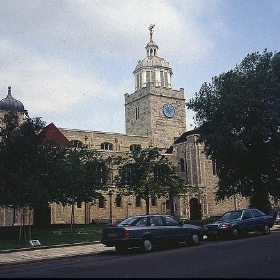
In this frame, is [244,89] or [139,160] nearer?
[244,89]

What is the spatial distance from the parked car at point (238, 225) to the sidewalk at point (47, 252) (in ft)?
18.9

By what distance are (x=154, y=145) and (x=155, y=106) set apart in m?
6.89

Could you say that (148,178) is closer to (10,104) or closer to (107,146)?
(10,104)

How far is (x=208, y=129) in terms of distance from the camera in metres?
32.8

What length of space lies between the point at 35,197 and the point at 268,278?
14.6 meters

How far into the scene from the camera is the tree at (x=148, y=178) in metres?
32.0

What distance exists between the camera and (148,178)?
32.4 m

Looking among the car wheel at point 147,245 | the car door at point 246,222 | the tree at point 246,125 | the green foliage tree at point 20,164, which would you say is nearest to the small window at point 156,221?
the car wheel at point 147,245

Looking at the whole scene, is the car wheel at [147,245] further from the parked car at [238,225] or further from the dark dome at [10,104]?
the dark dome at [10,104]

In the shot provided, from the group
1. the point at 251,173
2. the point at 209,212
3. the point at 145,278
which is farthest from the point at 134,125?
the point at 145,278

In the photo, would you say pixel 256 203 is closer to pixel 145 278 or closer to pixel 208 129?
pixel 208 129

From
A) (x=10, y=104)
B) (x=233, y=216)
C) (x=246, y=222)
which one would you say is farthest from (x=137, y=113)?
(x=246, y=222)

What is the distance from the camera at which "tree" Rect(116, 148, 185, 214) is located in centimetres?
3198

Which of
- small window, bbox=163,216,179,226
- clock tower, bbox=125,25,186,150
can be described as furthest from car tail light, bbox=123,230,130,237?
clock tower, bbox=125,25,186,150
